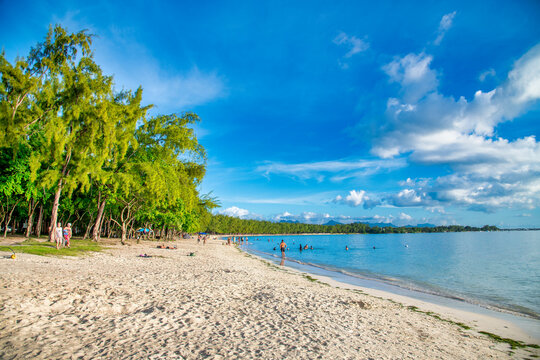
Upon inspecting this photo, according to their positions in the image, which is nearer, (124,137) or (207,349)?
(207,349)

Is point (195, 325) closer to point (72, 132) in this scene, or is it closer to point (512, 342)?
point (512, 342)

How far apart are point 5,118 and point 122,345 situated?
22545mm

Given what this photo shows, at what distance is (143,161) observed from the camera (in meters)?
30.2

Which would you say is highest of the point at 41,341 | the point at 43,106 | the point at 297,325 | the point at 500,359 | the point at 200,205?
the point at 43,106

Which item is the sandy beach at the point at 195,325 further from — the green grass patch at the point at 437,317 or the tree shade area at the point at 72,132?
the tree shade area at the point at 72,132

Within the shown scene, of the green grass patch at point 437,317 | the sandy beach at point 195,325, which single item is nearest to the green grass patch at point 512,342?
the sandy beach at point 195,325

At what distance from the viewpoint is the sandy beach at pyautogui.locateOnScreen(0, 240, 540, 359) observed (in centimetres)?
602

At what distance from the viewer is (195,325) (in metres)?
7.62

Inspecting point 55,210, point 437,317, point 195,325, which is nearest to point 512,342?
point 437,317

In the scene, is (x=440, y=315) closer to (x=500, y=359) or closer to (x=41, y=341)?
(x=500, y=359)

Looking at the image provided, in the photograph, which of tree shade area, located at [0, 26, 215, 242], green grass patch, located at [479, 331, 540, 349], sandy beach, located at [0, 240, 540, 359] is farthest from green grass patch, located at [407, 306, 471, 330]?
tree shade area, located at [0, 26, 215, 242]

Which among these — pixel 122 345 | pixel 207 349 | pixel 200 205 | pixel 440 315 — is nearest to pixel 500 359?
pixel 440 315

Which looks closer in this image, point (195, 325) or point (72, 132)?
point (195, 325)

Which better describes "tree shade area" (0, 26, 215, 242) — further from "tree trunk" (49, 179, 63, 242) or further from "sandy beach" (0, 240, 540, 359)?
"sandy beach" (0, 240, 540, 359)
